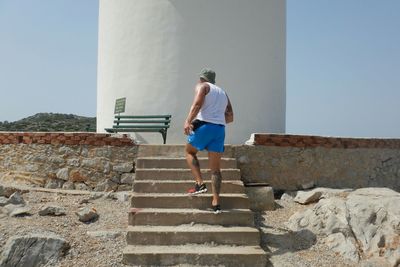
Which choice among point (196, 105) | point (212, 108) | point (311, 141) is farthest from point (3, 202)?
point (311, 141)

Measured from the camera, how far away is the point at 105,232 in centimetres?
529

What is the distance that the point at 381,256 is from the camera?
5137 mm

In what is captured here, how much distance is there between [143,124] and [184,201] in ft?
9.91

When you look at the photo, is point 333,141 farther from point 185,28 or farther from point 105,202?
point 105,202

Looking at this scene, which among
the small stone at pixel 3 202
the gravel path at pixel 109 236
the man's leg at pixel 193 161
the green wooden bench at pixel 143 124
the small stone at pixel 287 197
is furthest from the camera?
the green wooden bench at pixel 143 124

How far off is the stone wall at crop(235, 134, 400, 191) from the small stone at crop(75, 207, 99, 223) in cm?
255

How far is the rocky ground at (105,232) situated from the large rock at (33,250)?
0.09 meters

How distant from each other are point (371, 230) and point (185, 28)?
4999 mm

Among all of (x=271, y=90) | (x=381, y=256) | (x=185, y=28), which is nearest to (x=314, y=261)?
(x=381, y=256)

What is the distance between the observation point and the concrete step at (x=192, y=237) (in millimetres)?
4992

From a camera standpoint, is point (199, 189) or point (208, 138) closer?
point (208, 138)

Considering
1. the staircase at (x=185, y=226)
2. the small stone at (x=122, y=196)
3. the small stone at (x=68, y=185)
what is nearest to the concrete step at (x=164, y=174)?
the staircase at (x=185, y=226)

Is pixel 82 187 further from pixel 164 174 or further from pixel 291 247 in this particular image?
pixel 291 247

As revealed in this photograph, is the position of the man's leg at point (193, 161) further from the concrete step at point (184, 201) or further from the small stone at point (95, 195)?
the small stone at point (95, 195)
